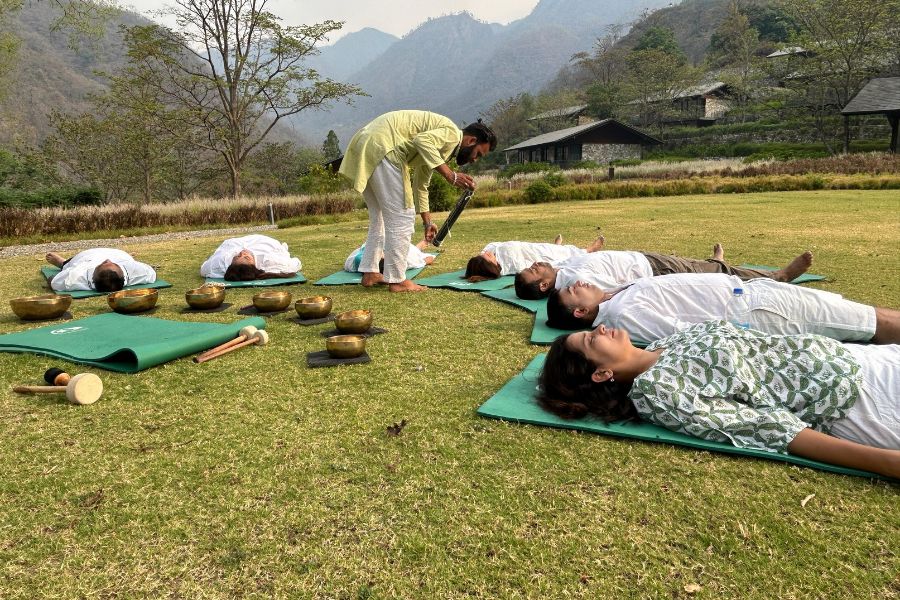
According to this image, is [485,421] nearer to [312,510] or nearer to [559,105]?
[312,510]

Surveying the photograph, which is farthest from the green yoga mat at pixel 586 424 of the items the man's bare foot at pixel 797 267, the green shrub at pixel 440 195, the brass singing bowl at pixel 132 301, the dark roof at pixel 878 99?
the dark roof at pixel 878 99

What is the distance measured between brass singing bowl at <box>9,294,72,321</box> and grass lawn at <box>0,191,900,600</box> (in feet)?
5.44

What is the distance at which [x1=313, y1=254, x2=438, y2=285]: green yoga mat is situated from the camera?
6.69 meters

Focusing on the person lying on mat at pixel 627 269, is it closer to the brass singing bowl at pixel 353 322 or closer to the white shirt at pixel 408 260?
the brass singing bowl at pixel 353 322

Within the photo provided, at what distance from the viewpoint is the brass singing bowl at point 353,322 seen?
13.5 feet

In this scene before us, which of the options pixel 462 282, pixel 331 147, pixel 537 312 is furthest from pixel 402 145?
pixel 331 147

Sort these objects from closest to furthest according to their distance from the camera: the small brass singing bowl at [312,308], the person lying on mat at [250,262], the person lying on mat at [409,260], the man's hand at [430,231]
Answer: the small brass singing bowl at [312,308]
the man's hand at [430,231]
the person lying on mat at [250,262]
the person lying on mat at [409,260]

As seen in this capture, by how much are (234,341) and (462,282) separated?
9.87 feet

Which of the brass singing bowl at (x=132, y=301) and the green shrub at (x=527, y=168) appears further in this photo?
the green shrub at (x=527, y=168)

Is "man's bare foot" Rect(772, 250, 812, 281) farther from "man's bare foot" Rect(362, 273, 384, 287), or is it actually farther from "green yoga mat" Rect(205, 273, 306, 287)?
"green yoga mat" Rect(205, 273, 306, 287)

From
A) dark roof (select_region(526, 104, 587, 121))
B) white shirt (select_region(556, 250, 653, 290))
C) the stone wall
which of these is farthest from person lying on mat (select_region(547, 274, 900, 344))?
dark roof (select_region(526, 104, 587, 121))

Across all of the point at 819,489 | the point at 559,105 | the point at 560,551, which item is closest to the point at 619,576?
the point at 560,551

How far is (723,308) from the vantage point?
10.7 feet

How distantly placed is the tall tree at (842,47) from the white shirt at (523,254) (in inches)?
1618
